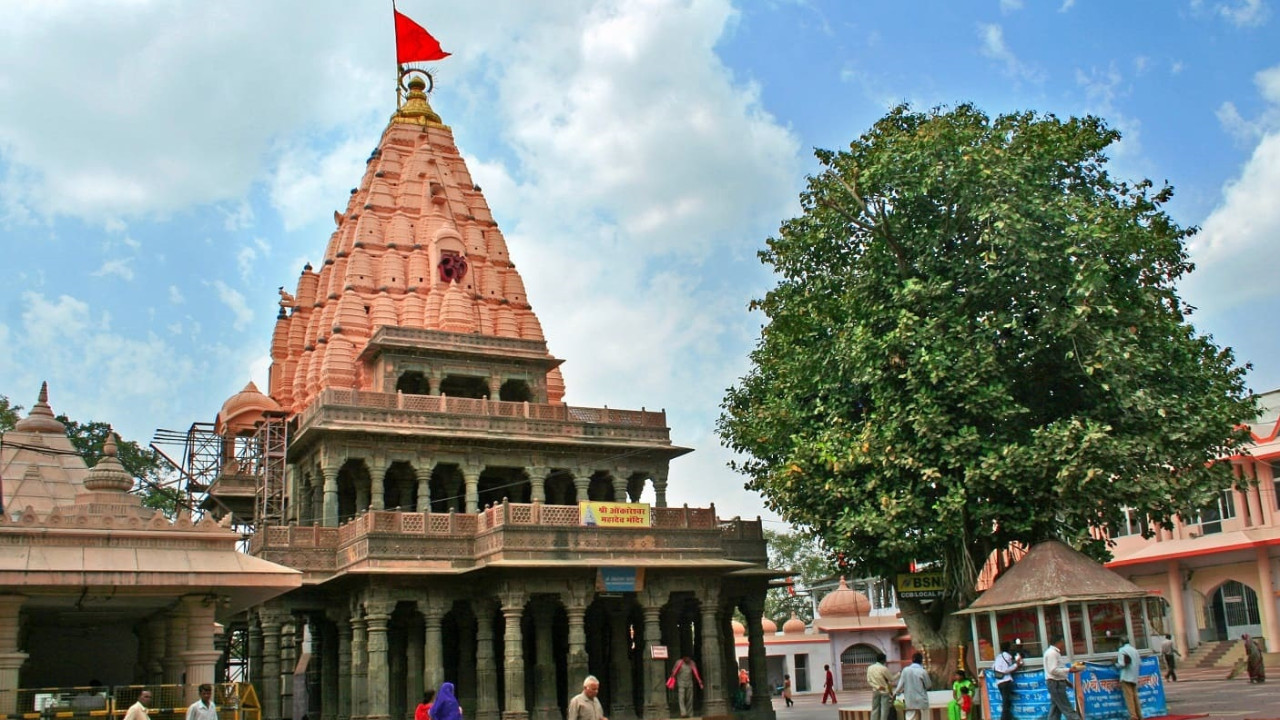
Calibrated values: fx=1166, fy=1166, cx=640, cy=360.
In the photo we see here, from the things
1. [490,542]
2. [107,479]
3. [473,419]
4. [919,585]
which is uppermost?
[473,419]

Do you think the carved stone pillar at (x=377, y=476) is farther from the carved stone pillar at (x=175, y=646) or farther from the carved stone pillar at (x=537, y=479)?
the carved stone pillar at (x=175, y=646)

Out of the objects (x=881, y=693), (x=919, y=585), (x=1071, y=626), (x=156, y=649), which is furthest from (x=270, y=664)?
(x=1071, y=626)

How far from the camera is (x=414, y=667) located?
31.1 m

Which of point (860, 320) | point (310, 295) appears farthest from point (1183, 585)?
point (310, 295)

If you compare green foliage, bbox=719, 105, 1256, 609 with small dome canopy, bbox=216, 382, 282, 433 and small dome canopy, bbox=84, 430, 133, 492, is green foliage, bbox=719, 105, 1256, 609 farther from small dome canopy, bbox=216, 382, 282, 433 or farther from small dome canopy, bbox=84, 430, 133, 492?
small dome canopy, bbox=216, 382, 282, 433

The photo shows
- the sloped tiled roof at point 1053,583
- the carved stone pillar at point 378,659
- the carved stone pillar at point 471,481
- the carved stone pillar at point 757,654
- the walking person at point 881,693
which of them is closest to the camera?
the walking person at point 881,693

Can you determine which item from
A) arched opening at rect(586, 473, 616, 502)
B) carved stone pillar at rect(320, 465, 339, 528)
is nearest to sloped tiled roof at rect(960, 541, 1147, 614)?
arched opening at rect(586, 473, 616, 502)

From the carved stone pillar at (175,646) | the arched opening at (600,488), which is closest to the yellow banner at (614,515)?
the arched opening at (600,488)

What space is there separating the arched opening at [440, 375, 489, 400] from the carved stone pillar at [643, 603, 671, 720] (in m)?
11.4

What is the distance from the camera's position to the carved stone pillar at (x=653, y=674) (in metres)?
28.6

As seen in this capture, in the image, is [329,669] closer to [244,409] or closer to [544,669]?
[544,669]

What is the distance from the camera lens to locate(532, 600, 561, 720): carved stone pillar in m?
29.8

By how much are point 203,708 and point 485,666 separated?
43.8 feet

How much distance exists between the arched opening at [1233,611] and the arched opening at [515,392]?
23697 mm
